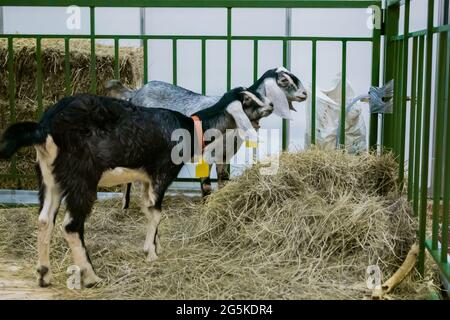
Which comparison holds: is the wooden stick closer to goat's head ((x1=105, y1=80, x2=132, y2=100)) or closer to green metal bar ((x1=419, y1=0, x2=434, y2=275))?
green metal bar ((x1=419, y1=0, x2=434, y2=275))

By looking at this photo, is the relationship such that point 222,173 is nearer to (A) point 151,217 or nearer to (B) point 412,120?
(A) point 151,217

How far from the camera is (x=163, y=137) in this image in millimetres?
3955

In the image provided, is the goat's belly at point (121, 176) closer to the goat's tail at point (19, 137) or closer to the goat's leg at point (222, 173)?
the goat's tail at point (19, 137)

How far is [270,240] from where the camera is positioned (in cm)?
411

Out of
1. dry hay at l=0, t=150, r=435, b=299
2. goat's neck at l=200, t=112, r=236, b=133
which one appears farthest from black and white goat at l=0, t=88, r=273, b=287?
goat's neck at l=200, t=112, r=236, b=133

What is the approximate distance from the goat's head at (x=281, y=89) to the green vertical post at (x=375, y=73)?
63cm

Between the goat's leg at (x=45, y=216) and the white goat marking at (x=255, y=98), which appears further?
the white goat marking at (x=255, y=98)

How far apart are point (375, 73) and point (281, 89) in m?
0.86

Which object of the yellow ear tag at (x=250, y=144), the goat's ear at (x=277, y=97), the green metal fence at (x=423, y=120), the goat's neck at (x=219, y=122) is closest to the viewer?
the green metal fence at (x=423, y=120)

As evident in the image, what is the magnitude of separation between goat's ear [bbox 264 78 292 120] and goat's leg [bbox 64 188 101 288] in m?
1.99

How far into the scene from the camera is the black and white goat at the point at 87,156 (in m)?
3.55

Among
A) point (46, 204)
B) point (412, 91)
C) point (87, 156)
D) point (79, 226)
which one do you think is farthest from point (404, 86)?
point (46, 204)

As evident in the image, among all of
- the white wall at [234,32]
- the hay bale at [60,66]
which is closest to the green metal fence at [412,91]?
the hay bale at [60,66]

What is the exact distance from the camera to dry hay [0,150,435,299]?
11.8 ft
